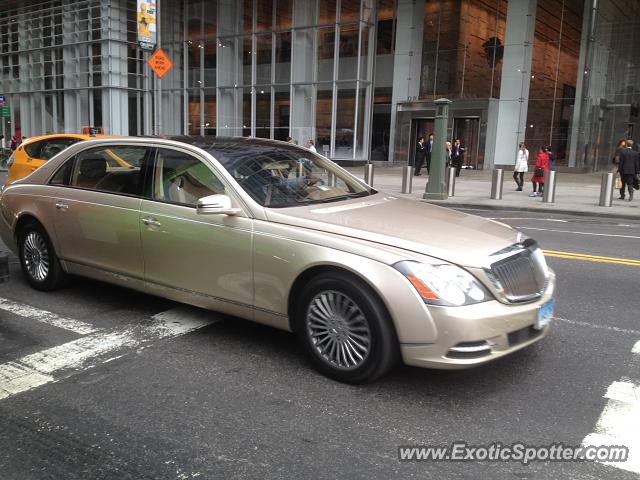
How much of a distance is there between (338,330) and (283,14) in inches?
1265

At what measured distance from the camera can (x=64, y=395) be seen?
148 inches

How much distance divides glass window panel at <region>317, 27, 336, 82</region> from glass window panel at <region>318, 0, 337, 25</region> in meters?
0.46

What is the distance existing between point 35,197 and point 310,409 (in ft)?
13.2

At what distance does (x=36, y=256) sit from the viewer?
6.05 metres

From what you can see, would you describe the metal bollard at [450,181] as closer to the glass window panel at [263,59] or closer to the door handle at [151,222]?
the door handle at [151,222]

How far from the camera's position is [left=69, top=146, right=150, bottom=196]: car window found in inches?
207

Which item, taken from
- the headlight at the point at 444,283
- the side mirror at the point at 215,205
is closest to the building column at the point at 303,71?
the side mirror at the point at 215,205

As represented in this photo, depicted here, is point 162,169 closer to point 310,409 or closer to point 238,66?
point 310,409

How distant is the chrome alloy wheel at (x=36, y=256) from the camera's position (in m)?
5.97

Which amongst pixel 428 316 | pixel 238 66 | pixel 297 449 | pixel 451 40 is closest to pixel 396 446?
pixel 297 449

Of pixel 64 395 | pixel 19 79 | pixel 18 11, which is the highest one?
pixel 18 11

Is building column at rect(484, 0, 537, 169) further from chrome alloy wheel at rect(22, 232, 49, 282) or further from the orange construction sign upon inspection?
chrome alloy wheel at rect(22, 232, 49, 282)

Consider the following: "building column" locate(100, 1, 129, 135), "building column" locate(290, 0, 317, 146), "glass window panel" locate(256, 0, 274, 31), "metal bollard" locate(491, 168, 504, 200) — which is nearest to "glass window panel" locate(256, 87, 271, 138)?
"building column" locate(290, 0, 317, 146)

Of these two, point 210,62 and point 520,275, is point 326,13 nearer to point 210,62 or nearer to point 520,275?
point 210,62
